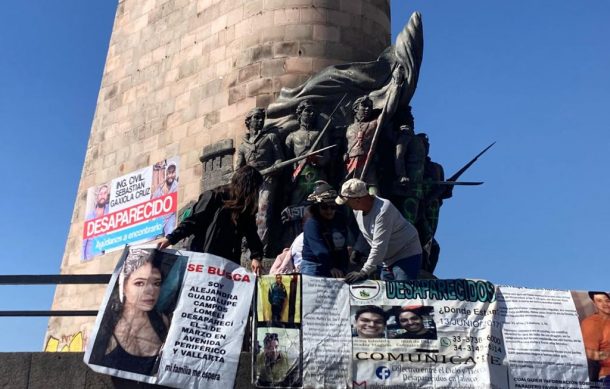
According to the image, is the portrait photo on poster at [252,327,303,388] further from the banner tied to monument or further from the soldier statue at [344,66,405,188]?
the soldier statue at [344,66,405,188]

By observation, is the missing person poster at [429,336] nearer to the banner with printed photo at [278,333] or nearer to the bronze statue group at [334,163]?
the banner with printed photo at [278,333]

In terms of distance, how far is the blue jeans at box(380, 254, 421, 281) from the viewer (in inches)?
281

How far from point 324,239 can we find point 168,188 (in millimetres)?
7625

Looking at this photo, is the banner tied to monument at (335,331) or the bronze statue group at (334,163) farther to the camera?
the bronze statue group at (334,163)

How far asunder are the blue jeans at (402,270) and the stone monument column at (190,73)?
651cm

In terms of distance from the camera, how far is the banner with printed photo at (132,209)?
14445mm

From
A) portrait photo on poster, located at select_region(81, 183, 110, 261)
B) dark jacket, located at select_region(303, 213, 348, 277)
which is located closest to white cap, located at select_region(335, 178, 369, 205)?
dark jacket, located at select_region(303, 213, 348, 277)

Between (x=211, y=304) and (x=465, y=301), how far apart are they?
2151mm

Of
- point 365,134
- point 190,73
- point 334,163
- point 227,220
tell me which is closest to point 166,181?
point 190,73

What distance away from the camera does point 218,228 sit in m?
7.14

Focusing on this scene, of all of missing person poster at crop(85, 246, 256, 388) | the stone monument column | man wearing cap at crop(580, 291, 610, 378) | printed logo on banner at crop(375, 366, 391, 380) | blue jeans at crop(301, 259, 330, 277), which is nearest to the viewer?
missing person poster at crop(85, 246, 256, 388)

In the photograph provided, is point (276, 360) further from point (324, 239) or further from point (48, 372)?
point (48, 372)

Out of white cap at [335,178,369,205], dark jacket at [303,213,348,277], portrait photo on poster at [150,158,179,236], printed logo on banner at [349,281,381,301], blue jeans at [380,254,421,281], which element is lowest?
printed logo on banner at [349,281,381,301]

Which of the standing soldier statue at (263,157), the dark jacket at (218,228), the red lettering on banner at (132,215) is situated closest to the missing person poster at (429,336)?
the dark jacket at (218,228)
